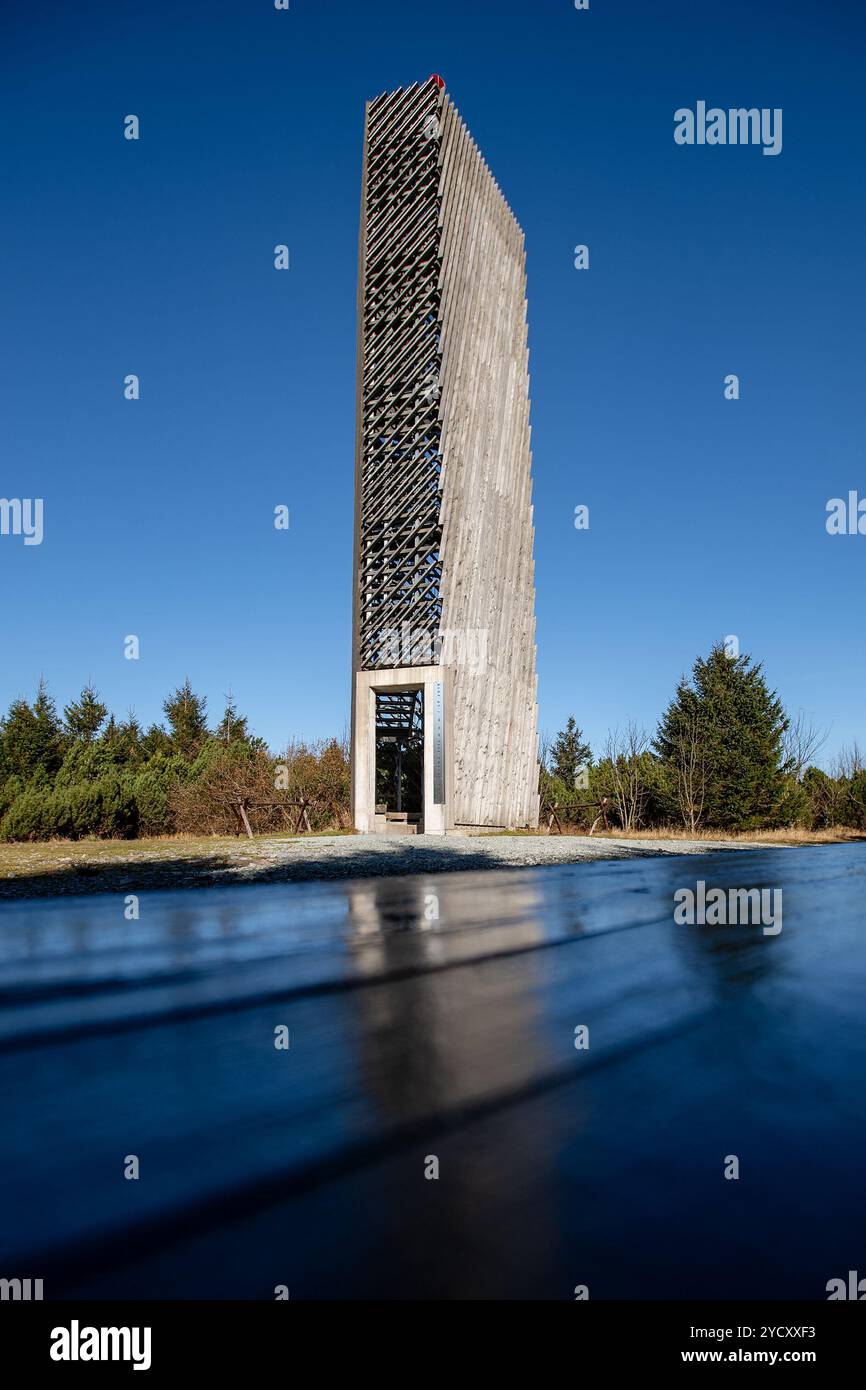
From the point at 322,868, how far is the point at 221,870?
1.27 m

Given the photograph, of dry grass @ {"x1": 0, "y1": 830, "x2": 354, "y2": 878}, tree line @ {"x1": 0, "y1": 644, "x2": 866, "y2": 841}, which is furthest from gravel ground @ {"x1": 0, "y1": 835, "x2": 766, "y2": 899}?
tree line @ {"x1": 0, "y1": 644, "x2": 866, "y2": 841}

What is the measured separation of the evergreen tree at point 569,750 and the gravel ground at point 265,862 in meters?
42.8

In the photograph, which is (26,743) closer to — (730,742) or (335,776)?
(335,776)

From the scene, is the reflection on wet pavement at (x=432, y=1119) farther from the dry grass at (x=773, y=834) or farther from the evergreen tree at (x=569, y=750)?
the evergreen tree at (x=569, y=750)

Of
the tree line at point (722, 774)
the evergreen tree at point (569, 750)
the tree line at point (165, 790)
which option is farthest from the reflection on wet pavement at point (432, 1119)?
the evergreen tree at point (569, 750)

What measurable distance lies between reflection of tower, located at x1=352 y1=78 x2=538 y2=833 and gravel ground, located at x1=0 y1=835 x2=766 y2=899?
6510 mm

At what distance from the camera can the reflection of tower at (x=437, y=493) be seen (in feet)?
70.4

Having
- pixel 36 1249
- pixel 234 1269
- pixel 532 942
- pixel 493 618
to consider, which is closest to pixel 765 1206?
pixel 234 1269

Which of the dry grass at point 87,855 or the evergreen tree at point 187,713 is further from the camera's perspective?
the evergreen tree at point 187,713

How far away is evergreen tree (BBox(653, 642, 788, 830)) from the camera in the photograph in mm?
32375
